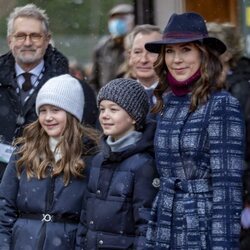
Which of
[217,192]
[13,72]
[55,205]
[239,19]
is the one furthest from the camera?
[239,19]

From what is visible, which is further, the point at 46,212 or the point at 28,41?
the point at 28,41

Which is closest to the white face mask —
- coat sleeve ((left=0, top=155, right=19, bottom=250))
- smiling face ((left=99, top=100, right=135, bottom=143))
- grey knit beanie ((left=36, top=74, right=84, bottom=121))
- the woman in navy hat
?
grey knit beanie ((left=36, top=74, right=84, bottom=121))

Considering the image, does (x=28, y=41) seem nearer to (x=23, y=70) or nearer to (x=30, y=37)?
(x=30, y=37)

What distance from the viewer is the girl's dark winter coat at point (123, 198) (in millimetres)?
5566

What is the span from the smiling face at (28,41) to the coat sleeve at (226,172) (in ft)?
8.15

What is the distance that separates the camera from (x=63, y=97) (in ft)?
20.8

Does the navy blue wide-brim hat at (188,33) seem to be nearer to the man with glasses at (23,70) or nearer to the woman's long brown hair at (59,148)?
the woman's long brown hair at (59,148)

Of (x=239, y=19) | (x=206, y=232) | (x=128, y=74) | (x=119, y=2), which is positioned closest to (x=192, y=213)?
(x=206, y=232)

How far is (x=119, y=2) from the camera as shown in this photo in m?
9.45

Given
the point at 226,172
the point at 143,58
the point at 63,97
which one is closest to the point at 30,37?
the point at 143,58

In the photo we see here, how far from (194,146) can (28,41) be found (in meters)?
2.55

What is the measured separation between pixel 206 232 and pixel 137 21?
14.5ft

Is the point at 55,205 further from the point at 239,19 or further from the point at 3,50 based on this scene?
the point at 3,50

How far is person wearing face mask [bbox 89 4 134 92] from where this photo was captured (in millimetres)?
8609
